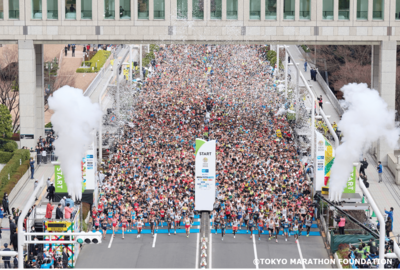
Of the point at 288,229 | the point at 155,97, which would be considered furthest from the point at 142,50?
the point at 288,229

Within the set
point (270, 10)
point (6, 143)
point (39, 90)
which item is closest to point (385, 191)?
point (270, 10)

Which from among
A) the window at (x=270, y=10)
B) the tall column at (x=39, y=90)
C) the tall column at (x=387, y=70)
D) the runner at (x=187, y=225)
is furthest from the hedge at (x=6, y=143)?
the tall column at (x=387, y=70)

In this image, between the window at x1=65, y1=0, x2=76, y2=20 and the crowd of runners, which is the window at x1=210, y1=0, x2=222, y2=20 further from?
the window at x1=65, y1=0, x2=76, y2=20

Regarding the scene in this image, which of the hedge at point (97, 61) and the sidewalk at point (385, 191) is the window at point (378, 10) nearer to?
the sidewalk at point (385, 191)

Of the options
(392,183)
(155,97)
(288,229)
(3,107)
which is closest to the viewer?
(288,229)

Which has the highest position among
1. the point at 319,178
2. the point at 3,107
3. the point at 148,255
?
the point at 3,107

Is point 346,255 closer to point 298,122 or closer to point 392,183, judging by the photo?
point 392,183

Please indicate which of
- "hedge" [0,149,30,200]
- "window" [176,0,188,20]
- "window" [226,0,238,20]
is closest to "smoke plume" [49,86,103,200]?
"hedge" [0,149,30,200]
